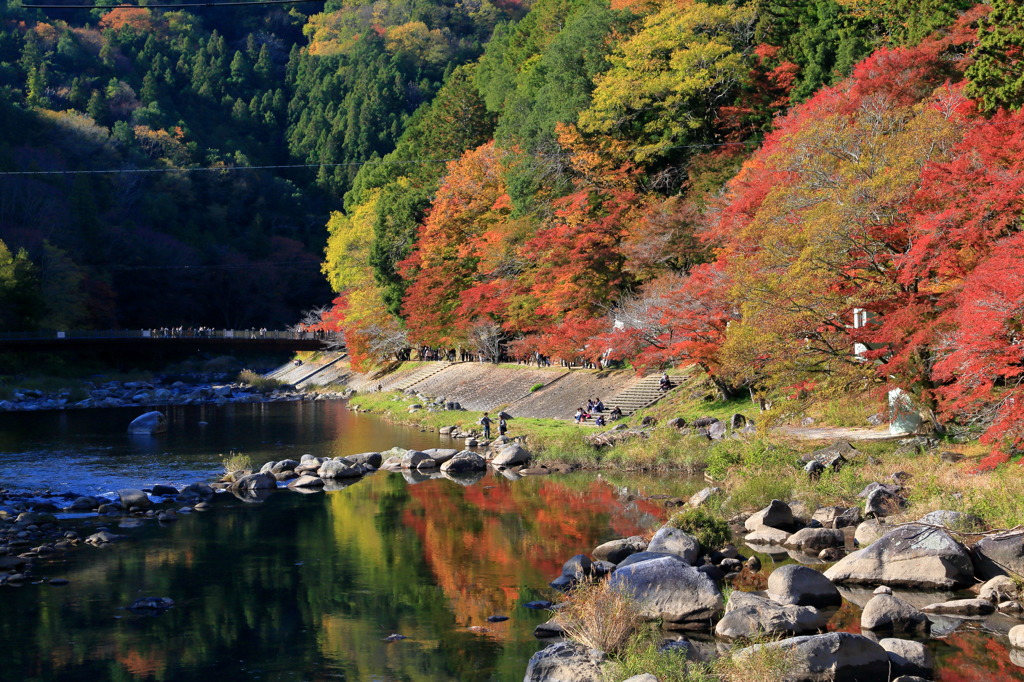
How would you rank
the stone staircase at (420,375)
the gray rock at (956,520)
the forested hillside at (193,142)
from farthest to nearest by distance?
1. the forested hillside at (193,142)
2. the stone staircase at (420,375)
3. the gray rock at (956,520)

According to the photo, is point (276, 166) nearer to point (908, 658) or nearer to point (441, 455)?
point (441, 455)

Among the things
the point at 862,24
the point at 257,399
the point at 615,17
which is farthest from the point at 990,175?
the point at 257,399

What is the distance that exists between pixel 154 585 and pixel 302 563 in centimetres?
290

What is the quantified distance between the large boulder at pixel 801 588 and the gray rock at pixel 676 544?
2.22 metres

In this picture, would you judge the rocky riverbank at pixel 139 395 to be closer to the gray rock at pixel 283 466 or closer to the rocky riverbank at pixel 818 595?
the gray rock at pixel 283 466

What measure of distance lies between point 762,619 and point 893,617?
2.01 meters

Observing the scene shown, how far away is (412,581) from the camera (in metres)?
18.8

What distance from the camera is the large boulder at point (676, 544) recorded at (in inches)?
717

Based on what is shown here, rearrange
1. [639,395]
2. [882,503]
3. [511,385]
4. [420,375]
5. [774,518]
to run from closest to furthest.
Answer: [882,503]
[774,518]
[639,395]
[511,385]
[420,375]

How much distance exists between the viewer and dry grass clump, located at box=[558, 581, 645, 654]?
1358 centimetres

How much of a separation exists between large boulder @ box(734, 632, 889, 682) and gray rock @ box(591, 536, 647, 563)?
6.05 m

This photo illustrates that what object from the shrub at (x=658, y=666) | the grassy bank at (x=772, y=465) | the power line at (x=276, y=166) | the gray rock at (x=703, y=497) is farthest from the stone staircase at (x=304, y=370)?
the shrub at (x=658, y=666)

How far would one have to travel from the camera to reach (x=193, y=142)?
355 feet

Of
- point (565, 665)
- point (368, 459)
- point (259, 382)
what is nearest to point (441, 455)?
point (368, 459)
